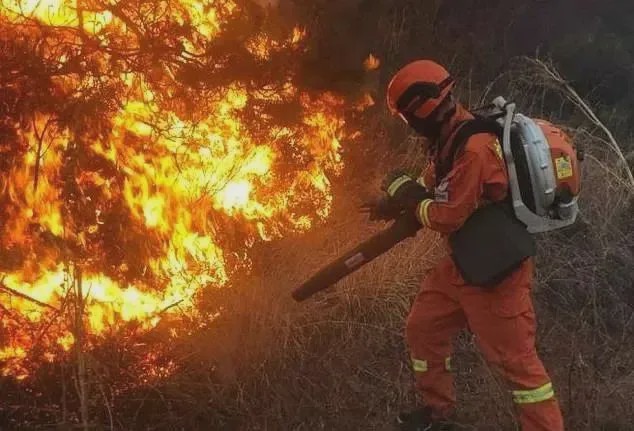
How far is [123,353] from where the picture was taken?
15.2ft

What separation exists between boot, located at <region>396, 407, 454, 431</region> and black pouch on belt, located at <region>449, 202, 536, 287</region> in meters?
0.89

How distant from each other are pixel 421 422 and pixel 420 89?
1.78 meters

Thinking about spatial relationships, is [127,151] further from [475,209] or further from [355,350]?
[475,209]

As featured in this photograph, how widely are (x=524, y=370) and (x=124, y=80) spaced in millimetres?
3063

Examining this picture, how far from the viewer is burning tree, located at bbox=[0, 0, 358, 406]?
4.61 m

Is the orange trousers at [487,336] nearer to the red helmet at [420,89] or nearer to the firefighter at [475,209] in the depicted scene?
the firefighter at [475,209]

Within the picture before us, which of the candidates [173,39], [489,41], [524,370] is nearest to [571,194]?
[524,370]

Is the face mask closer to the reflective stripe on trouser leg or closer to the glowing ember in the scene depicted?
the reflective stripe on trouser leg

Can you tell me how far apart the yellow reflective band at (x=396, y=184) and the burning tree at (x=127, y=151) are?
1790mm

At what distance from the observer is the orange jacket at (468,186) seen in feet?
11.4

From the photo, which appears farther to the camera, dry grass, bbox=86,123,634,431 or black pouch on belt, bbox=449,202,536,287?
dry grass, bbox=86,123,634,431

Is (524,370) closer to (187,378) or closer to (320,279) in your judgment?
(320,279)

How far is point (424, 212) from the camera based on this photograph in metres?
3.59

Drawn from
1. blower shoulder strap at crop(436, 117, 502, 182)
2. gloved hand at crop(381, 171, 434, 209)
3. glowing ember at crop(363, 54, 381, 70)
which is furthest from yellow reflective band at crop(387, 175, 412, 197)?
glowing ember at crop(363, 54, 381, 70)
